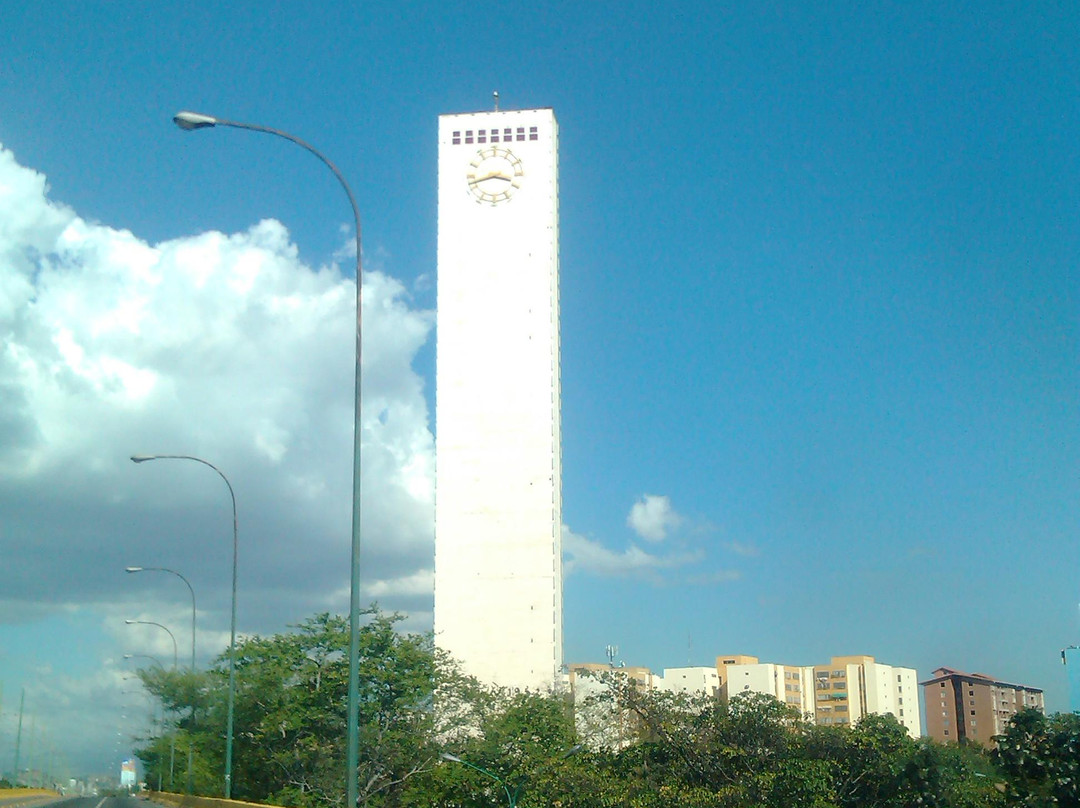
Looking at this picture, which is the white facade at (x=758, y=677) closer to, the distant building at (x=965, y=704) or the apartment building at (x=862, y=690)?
the apartment building at (x=862, y=690)

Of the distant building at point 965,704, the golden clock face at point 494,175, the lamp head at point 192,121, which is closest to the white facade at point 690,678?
the distant building at point 965,704

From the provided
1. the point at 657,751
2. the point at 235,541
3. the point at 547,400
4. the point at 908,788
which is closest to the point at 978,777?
the point at 908,788

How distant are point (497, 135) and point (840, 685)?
9582 cm

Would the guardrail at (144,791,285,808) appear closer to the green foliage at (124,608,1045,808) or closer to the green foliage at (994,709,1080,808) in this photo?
the green foliage at (124,608,1045,808)

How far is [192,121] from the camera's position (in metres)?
22.5

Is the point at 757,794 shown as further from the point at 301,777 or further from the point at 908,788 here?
the point at 301,777

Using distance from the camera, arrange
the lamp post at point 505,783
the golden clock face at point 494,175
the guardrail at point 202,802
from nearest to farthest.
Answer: the guardrail at point 202,802 → the lamp post at point 505,783 → the golden clock face at point 494,175

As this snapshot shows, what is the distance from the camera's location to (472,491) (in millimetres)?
78625

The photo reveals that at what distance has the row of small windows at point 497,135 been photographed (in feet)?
271

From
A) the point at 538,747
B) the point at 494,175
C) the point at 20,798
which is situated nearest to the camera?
the point at 538,747

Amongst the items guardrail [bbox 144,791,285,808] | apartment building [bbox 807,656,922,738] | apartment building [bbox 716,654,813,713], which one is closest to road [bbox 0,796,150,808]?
guardrail [bbox 144,791,285,808]

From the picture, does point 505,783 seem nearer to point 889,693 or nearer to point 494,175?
point 494,175

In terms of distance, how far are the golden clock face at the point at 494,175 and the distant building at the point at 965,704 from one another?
9683 cm

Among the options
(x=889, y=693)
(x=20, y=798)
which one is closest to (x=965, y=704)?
(x=889, y=693)
